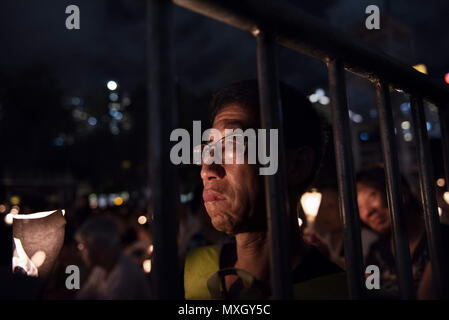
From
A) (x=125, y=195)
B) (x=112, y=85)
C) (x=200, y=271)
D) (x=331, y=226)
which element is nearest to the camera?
(x=200, y=271)

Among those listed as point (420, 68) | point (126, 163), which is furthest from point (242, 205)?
point (126, 163)

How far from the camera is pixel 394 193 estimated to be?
0.91m

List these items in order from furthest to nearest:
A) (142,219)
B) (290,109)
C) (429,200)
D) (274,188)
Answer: (142,219) → (290,109) → (429,200) → (274,188)

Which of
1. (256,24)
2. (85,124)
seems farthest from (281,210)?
(85,124)

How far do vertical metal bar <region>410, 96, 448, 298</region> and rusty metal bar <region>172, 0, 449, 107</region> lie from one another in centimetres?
9

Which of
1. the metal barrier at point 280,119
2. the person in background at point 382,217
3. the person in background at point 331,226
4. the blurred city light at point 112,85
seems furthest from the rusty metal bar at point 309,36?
the person in background at point 331,226

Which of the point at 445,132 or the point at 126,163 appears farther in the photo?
the point at 126,163

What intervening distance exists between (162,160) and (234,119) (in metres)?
0.73

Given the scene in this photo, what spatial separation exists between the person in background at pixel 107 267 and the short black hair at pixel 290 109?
9.62 ft

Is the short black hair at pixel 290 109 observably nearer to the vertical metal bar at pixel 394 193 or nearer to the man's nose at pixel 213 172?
the man's nose at pixel 213 172

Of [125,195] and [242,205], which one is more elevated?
[125,195]

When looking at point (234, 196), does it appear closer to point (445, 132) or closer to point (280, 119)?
point (280, 119)

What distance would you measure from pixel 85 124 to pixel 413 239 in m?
36.5
